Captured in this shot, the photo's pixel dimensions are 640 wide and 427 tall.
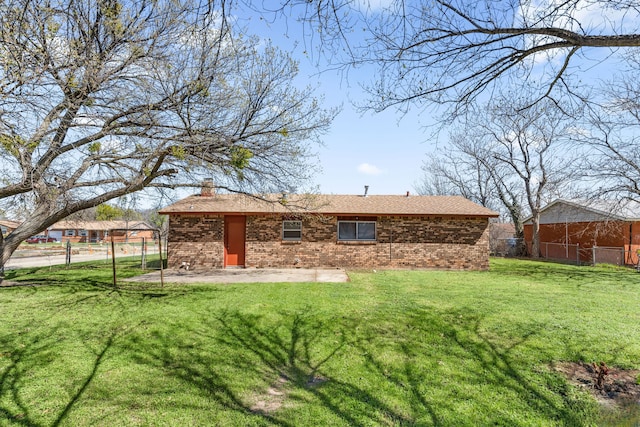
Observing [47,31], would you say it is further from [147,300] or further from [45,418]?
[147,300]

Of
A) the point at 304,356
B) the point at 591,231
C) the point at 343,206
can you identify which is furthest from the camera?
the point at 591,231

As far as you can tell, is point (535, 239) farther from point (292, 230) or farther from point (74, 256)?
point (74, 256)

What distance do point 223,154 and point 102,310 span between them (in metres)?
4.42

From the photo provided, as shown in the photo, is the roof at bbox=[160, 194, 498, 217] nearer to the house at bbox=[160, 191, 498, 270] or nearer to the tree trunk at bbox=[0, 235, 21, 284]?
the house at bbox=[160, 191, 498, 270]

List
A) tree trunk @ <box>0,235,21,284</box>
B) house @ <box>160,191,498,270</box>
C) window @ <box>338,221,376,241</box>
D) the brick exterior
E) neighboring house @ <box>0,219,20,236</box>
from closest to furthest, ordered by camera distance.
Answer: tree trunk @ <box>0,235,21,284</box>, neighboring house @ <box>0,219,20,236</box>, house @ <box>160,191,498,270</box>, the brick exterior, window @ <box>338,221,376,241</box>

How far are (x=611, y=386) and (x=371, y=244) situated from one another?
10.7 metres

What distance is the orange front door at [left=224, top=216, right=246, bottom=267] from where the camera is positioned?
15.0m

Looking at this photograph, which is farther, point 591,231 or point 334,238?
point 591,231

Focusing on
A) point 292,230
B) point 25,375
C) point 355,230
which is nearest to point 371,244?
point 355,230

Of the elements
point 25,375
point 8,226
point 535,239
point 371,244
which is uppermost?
point 8,226

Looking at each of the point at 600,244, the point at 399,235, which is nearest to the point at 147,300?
the point at 399,235

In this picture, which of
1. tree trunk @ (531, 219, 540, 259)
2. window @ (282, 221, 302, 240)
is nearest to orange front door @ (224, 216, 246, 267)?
window @ (282, 221, 302, 240)

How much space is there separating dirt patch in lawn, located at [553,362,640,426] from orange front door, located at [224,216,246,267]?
12192mm

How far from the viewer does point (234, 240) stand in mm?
15078
